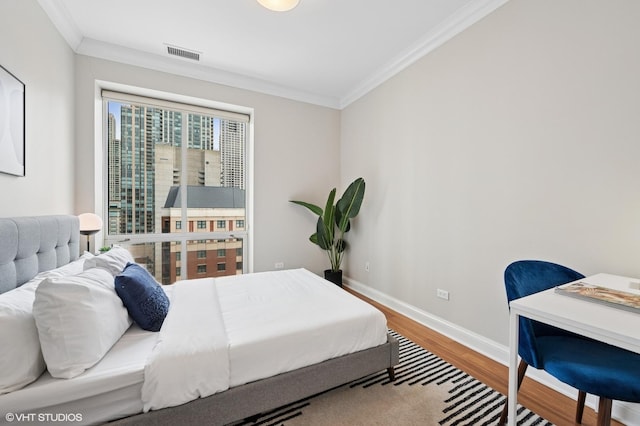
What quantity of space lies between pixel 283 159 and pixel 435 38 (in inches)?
87.2

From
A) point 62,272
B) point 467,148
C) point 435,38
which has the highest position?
point 435,38

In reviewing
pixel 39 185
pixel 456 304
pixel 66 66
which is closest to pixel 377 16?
pixel 456 304

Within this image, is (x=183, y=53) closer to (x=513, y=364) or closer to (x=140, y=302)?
(x=140, y=302)

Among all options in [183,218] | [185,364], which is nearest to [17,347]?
[185,364]

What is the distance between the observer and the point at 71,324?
1.13 m

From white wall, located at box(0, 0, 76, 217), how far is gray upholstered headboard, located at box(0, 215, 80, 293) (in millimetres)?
212

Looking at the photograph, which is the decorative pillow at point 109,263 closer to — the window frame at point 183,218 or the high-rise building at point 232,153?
the window frame at point 183,218

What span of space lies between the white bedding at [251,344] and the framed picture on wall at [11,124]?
4.11 ft

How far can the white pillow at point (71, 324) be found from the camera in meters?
1.10

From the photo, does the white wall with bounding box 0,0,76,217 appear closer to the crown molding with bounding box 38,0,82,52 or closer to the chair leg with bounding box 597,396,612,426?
the crown molding with bounding box 38,0,82,52

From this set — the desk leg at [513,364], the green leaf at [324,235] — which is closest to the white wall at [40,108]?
the green leaf at [324,235]

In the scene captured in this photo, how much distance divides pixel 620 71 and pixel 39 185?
12.7 ft

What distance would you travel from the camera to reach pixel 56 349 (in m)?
1.10

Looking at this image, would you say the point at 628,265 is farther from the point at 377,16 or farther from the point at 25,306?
the point at 25,306
